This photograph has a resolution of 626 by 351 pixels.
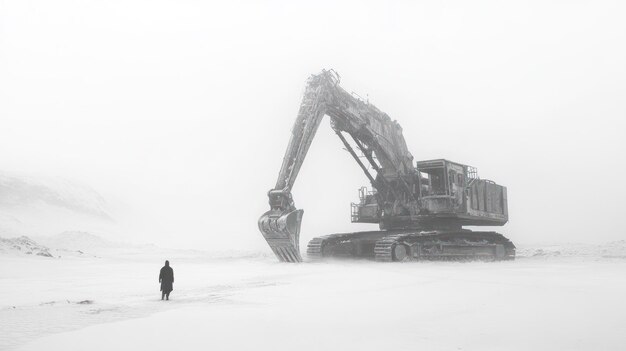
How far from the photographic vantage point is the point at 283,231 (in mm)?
15547

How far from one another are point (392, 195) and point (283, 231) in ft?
20.1

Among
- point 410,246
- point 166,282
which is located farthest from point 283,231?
point 166,282

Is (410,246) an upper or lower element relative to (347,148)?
lower

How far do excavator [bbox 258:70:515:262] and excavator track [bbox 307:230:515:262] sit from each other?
3 centimetres

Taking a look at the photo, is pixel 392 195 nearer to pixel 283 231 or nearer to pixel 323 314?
pixel 283 231

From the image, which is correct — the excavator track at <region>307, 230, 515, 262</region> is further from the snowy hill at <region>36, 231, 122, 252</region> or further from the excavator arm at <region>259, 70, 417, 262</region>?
the snowy hill at <region>36, 231, 122, 252</region>

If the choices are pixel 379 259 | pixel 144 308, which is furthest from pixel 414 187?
pixel 144 308

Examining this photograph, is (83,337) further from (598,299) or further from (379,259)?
(379,259)

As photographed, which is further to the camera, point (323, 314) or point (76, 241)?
point (76, 241)

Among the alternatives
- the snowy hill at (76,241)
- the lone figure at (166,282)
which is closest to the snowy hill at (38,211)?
the snowy hill at (76,241)

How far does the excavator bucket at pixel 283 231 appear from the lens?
612 inches

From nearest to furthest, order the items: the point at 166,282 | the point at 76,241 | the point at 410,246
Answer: the point at 166,282, the point at 410,246, the point at 76,241

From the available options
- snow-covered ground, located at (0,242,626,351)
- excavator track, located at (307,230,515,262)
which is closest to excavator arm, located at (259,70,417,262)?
excavator track, located at (307,230,515,262)

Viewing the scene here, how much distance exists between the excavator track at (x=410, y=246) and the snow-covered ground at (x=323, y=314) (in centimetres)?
589
